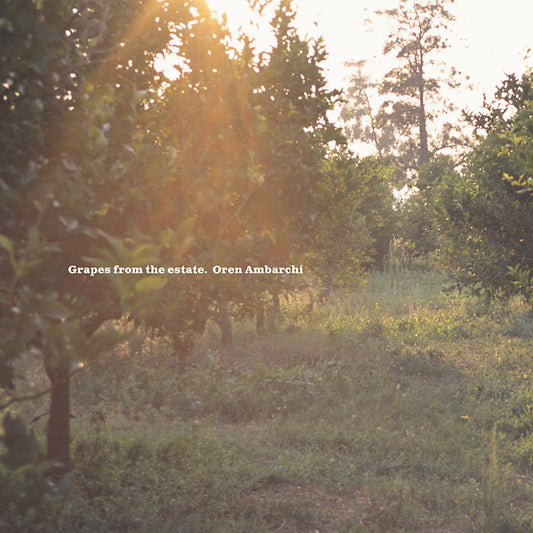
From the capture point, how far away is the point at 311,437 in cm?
816

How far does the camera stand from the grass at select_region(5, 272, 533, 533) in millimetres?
5980

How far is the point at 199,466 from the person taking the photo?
674 centimetres

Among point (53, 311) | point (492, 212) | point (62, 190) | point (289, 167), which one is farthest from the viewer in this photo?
point (492, 212)

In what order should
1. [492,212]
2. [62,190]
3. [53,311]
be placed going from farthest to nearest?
[492,212]
[62,190]
[53,311]

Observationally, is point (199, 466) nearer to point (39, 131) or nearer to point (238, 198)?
point (238, 198)

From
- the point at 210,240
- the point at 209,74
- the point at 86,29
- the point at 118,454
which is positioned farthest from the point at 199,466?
the point at 86,29

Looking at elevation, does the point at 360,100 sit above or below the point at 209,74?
above

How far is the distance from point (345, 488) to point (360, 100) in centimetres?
4652

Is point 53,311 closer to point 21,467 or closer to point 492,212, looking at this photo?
point 21,467

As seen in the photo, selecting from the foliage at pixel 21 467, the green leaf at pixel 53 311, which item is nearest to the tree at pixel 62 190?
the green leaf at pixel 53 311

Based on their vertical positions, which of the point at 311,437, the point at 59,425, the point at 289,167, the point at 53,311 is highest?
the point at 289,167

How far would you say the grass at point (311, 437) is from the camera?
5.98m

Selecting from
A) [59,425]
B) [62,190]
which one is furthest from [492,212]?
[62,190]

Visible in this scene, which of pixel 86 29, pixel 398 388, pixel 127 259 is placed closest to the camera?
pixel 127 259
